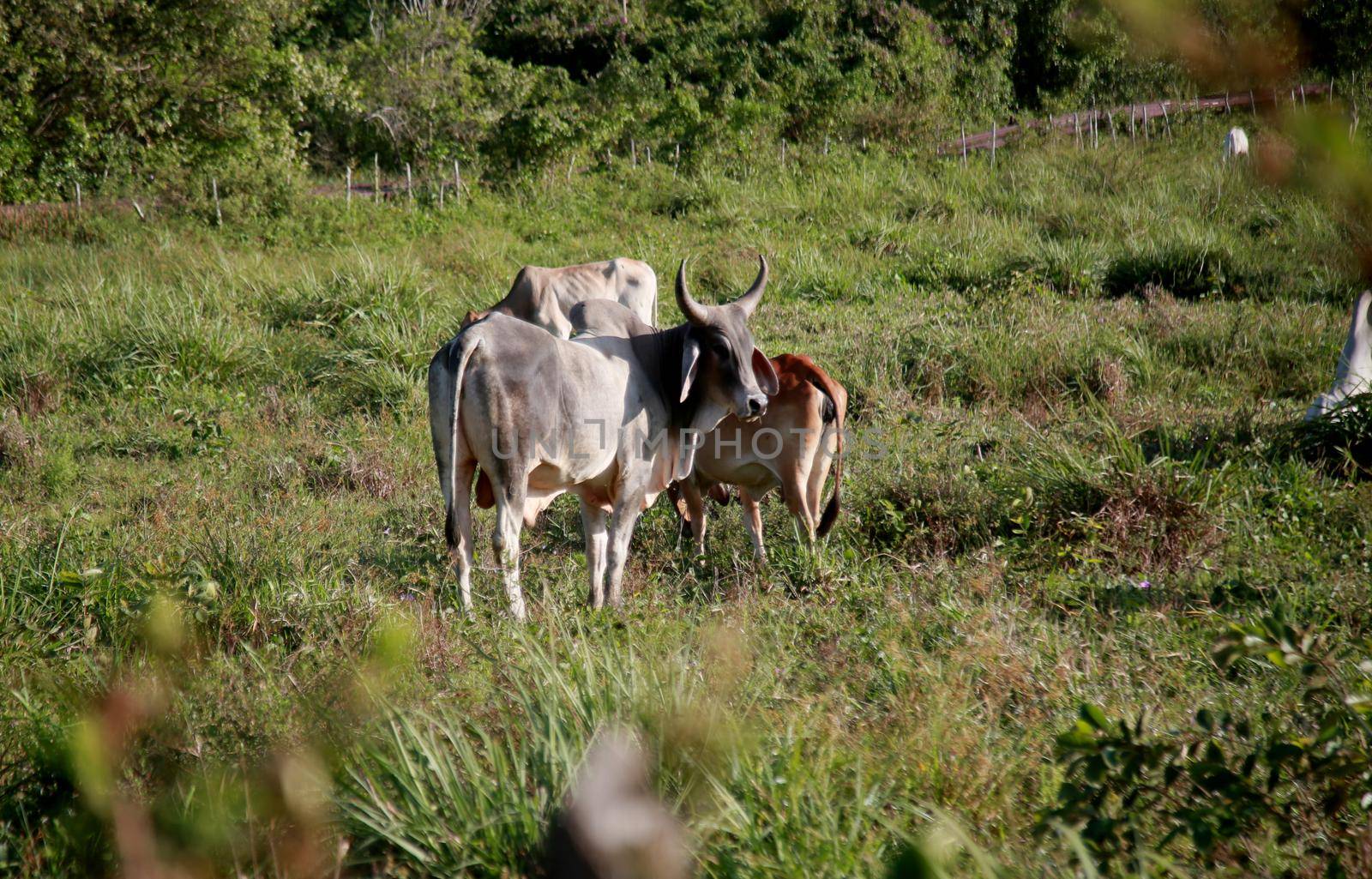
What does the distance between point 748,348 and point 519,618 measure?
2190mm

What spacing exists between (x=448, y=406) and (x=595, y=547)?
115 centimetres

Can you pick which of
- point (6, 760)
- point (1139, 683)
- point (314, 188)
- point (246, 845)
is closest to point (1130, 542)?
point (1139, 683)

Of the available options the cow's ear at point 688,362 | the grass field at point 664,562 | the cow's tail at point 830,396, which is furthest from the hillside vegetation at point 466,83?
the cow's ear at point 688,362

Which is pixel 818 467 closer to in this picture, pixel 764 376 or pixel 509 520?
pixel 764 376

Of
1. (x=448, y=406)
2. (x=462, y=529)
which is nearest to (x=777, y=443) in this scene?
(x=462, y=529)

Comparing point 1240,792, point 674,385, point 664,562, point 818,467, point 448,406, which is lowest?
point 664,562

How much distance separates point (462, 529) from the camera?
5234 mm

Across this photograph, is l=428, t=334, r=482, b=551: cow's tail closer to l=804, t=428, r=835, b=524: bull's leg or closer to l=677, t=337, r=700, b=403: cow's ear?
l=677, t=337, r=700, b=403: cow's ear

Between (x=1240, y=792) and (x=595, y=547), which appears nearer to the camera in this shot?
(x=1240, y=792)

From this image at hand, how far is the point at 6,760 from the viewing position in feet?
10.8

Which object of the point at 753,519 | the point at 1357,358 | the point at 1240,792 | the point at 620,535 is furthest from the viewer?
the point at 1357,358

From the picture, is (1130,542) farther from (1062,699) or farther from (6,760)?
(6,760)

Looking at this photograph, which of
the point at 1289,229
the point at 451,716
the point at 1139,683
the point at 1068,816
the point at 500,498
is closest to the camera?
the point at 1068,816

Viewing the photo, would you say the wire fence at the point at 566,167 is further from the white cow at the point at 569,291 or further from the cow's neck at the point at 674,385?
the cow's neck at the point at 674,385
